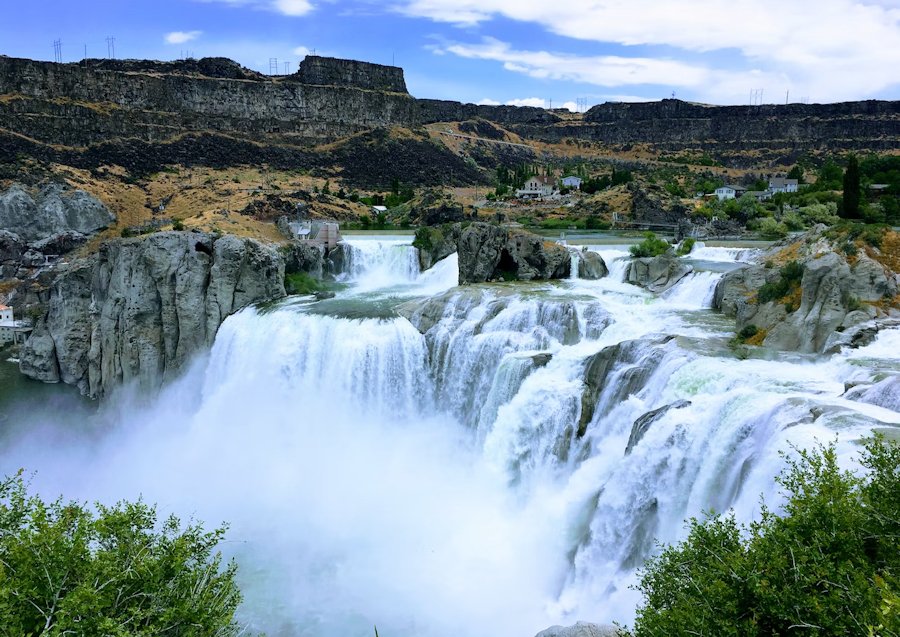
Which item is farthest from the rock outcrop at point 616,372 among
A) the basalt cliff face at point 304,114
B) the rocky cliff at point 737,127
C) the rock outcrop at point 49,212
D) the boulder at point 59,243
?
the rocky cliff at point 737,127

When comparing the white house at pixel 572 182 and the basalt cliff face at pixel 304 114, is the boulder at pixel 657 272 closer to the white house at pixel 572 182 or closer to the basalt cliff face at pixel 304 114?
the white house at pixel 572 182

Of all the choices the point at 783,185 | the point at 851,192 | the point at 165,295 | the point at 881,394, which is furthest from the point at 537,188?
the point at 881,394

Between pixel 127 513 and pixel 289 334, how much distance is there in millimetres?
15623

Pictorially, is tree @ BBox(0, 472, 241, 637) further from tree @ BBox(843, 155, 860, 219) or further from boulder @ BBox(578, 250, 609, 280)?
tree @ BBox(843, 155, 860, 219)

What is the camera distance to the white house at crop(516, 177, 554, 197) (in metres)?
71.0

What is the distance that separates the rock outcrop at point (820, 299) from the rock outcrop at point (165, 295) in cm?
2035

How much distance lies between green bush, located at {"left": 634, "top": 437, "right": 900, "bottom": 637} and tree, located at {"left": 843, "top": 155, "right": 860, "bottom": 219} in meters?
31.4

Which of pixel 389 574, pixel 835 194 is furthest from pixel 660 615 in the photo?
pixel 835 194

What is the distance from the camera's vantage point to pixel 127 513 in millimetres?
9039

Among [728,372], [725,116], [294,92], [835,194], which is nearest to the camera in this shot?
[728,372]

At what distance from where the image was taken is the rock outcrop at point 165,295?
1122 inches

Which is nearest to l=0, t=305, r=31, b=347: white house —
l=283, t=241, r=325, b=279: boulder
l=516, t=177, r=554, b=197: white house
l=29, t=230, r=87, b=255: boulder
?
l=29, t=230, r=87, b=255: boulder

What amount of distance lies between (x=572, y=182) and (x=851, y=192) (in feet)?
143

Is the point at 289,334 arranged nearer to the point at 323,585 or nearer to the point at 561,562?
the point at 323,585
